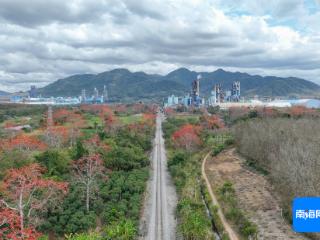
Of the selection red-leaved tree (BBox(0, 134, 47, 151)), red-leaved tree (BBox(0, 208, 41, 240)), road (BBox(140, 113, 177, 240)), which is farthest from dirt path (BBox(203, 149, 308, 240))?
red-leaved tree (BBox(0, 134, 47, 151))

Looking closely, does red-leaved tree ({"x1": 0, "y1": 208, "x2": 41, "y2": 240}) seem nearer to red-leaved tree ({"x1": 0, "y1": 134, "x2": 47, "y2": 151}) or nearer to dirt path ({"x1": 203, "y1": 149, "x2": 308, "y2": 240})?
dirt path ({"x1": 203, "y1": 149, "x2": 308, "y2": 240})

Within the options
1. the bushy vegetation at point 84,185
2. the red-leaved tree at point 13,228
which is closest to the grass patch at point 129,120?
the bushy vegetation at point 84,185

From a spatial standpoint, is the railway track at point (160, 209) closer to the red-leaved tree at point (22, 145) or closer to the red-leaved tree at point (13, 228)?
the red-leaved tree at point (13, 228)

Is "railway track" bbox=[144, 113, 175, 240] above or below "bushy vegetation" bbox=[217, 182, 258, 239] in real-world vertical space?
below

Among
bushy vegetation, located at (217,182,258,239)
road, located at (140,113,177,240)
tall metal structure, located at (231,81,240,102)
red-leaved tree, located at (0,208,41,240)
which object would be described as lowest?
road, located at (140,113,177,240)

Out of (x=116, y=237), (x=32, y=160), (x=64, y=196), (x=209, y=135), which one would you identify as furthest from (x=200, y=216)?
(x=209, y=135)

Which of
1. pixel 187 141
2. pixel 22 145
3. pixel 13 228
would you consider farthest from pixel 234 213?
pixel 22 145

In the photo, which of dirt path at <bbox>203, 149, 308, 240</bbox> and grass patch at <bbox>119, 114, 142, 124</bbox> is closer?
dirt path at <bbox>203, 149, 308, 240</bbox>
